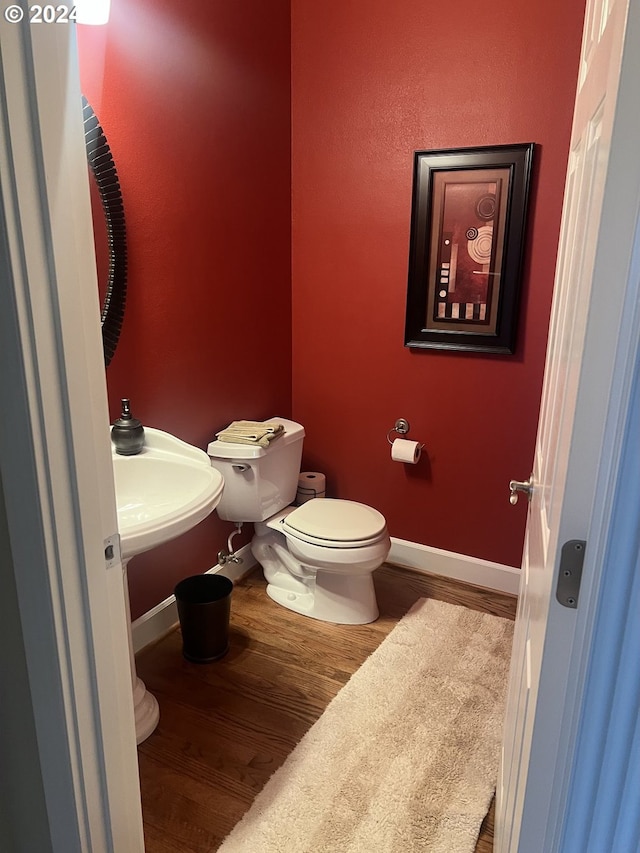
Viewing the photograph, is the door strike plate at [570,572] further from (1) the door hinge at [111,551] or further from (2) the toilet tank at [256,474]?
(2) the toilet tank at [256,474]

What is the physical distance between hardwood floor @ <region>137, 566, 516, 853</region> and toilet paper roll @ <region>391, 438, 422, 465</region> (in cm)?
59

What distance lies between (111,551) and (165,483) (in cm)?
92

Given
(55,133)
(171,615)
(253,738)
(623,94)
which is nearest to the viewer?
(623,94)

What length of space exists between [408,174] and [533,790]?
2352 mm

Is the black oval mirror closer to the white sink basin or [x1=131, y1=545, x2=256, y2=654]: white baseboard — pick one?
the white sink basin

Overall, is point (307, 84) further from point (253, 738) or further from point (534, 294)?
point (253, 738)

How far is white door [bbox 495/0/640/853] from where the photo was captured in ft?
2.20

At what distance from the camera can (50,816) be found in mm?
1096

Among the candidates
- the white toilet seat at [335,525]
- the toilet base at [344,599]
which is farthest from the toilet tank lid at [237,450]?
the toilet base at [344,599]

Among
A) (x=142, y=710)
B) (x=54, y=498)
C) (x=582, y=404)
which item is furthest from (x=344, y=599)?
(x=582, y=404)

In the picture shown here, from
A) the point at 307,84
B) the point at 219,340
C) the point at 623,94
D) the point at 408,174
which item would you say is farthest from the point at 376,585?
the point at 623,94

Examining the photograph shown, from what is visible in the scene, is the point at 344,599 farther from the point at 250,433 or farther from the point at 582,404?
the point at 582,404

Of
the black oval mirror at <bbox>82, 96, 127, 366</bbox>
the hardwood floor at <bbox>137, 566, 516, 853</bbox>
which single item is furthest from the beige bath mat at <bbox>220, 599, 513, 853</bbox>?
the black oval mirror at <bbox>82, 96, 127, 366</bbox>

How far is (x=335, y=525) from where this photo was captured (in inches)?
97.7
